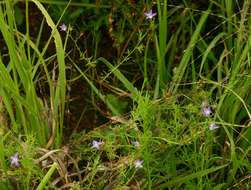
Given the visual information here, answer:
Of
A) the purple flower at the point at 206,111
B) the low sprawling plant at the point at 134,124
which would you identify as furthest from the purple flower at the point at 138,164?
the purple flower at the point at 206,111

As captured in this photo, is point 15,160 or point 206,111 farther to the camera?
point 206,111

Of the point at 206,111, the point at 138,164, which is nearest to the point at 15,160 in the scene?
the point at 138,164

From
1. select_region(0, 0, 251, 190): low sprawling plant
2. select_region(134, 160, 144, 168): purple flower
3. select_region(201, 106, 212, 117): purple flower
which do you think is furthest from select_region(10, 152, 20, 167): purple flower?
select_region(201, 106, 212, 117): purple flower

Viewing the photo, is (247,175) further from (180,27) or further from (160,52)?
(180,27)

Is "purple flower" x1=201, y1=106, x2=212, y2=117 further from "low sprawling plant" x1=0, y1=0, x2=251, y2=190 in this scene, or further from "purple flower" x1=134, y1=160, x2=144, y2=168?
"purple flower" x1=134, y1=160, x2=144, y2=168

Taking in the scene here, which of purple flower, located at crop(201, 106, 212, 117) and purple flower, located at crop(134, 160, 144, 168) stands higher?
purple flower, located at crop(201, 106, 212, 117)

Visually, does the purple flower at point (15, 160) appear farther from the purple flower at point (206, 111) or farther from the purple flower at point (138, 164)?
the purple flower at point (206, 111)

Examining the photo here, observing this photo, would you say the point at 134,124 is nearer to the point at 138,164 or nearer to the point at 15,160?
the point at 138,164

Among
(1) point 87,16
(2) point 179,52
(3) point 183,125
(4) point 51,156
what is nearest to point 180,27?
(2) point 179,52

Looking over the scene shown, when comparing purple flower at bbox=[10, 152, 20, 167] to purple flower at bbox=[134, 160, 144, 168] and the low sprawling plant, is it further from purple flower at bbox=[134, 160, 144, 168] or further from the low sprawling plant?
purple flower at bbox=[134, 160, 144, 168]

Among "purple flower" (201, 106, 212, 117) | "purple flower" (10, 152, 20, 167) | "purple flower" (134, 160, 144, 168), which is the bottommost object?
"purple flower" (134, 160, 144, 168)

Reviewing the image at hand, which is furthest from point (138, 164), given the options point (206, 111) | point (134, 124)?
point (206, 111)
